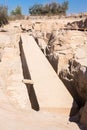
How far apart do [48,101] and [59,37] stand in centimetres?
648

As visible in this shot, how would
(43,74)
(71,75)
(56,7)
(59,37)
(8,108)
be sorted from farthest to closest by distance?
(56,7) → (59,37) → (43,74) → (71,75) → (8,108)

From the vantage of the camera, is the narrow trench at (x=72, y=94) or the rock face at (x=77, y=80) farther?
the rock face at (x=77, y=80)

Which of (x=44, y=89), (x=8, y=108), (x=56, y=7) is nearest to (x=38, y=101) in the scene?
(x=44, y=89)

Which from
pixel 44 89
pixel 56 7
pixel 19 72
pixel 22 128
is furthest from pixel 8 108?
pixel 56 7

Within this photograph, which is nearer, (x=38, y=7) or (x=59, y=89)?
(x=59, y=89)

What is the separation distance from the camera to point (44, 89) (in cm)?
789

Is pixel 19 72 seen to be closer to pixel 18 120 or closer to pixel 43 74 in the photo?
pixel 43 74

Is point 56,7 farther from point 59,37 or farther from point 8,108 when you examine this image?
point 8,108

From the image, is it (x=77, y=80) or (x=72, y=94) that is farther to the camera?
(x=72, y=94)

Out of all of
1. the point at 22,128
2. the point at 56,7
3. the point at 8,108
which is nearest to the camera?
the point at 22,128

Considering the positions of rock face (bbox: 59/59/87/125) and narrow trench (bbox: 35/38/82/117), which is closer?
narrow trench (bbox: 35/38/82/117)

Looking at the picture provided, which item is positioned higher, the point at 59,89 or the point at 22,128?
the point at 22,128

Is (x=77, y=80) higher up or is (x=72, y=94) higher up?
(x=77, y=80)

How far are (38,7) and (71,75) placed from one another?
52.2 m
